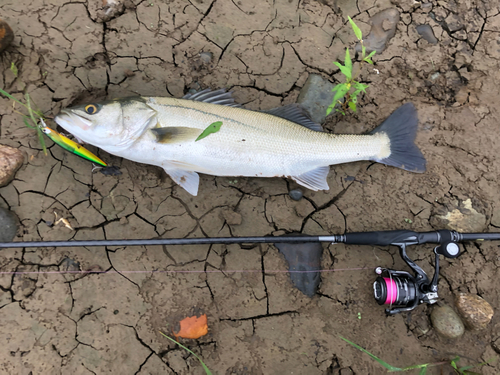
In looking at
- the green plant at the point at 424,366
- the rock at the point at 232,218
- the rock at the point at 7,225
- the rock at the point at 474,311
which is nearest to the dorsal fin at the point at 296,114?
the rock at the point at 232,218

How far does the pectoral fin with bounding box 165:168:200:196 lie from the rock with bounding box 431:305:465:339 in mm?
2974

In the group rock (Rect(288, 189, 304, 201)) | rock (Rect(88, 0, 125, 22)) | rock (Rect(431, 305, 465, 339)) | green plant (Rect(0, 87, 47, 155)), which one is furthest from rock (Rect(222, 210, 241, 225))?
rock (Rect(88, 0, 125, 22))

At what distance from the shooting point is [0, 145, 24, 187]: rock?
3166 mm

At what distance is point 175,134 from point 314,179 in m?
1.60

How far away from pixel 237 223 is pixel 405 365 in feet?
7.83

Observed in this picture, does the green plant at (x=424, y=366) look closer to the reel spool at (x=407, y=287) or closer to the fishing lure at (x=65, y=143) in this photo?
the reel spool at (x=407, y=287)

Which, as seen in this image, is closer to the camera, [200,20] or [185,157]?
[185,157]

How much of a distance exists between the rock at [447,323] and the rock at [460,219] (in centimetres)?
93

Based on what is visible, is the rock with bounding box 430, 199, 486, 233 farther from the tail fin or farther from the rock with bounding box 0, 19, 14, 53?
the rock with bounding box 0, 19, 14, 53

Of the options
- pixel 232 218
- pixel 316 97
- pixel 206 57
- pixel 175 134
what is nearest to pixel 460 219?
pixel 316 97

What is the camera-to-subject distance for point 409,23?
3.84m

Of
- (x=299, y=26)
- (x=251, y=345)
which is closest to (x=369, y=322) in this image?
(x=251, y=345)

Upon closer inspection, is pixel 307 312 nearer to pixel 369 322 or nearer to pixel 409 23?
pixel 369 322

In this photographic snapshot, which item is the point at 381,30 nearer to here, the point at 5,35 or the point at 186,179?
the point at 186,179
